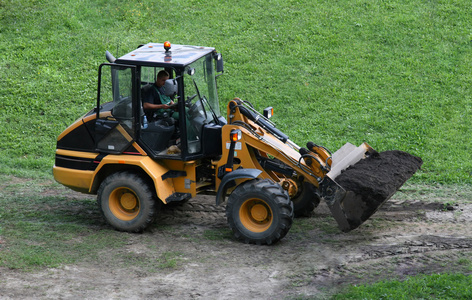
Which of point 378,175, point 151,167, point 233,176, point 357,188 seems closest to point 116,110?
point 151,167

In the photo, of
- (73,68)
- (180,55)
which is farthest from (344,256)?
(73,68)

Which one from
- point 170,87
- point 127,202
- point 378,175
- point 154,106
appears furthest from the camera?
point 127,202

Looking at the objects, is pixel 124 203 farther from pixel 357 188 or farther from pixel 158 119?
pixel 357 188

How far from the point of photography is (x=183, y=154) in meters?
9.28

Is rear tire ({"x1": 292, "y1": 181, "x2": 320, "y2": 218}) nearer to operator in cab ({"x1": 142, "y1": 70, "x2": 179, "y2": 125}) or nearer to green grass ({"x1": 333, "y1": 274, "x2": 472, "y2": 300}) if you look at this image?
operator in cab ({"x1": 142, "y1": 70, "x2": 179, "y2": 125})

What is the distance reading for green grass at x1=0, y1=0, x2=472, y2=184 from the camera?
1379 cm

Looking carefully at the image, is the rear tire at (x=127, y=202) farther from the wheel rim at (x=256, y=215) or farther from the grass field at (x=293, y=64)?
the grass field at (x=293, y=64)

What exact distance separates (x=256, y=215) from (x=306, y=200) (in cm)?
124

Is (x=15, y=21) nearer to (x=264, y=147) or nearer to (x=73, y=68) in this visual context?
(x=73, y=68)

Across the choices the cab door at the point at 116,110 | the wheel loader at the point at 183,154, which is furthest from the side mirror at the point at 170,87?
the cab door at the point at 116,110

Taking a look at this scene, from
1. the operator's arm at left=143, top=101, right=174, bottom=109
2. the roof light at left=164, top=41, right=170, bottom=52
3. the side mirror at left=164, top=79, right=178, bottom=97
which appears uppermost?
the roof light at left=164, top=41, right=170, bottom=52

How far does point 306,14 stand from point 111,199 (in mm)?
10761

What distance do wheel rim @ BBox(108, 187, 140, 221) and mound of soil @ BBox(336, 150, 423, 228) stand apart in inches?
127

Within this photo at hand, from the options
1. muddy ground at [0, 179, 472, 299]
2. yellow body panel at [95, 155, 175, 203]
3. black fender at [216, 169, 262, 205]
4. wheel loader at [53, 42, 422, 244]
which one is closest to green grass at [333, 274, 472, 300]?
muddy ground at [0, 179, 472, 299]
